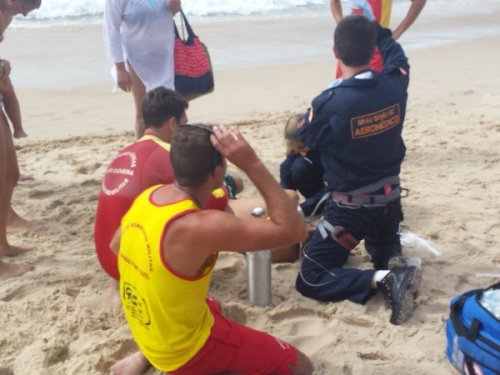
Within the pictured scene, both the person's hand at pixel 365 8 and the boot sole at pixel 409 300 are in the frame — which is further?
the person's hand at pixel 365 8

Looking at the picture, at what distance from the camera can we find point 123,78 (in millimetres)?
5215

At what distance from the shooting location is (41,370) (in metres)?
3.28

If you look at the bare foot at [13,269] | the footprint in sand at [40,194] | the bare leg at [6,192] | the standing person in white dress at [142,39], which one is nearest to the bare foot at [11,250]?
the bare leg at [6,192]

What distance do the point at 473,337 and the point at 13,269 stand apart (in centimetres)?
267

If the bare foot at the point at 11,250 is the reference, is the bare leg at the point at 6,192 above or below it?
above

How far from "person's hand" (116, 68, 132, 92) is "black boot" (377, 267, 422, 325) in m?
2.57

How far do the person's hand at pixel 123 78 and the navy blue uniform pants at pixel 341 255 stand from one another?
2.09 metres

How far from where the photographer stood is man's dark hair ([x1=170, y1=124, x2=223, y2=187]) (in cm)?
266

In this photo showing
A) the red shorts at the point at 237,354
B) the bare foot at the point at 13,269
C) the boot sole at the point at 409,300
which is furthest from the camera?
the bare foot at the point at 13,269

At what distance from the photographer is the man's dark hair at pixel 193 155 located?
2.66 meters

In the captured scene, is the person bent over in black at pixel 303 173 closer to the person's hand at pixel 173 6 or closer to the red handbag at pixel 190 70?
the red handbag at pixel 190 70

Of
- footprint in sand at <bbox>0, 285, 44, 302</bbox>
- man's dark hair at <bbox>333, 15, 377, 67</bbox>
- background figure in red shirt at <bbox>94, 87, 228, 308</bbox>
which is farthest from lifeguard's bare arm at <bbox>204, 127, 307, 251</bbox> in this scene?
footprint in sand at <bbox>0, 285, 44, 302</bbox>

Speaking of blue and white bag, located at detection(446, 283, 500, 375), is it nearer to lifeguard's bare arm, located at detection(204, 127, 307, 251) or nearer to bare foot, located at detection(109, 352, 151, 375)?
lifeguard's bare arm, located at detection(204, 127, 307, 251)

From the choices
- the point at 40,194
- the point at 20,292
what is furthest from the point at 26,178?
the point at 20,292
